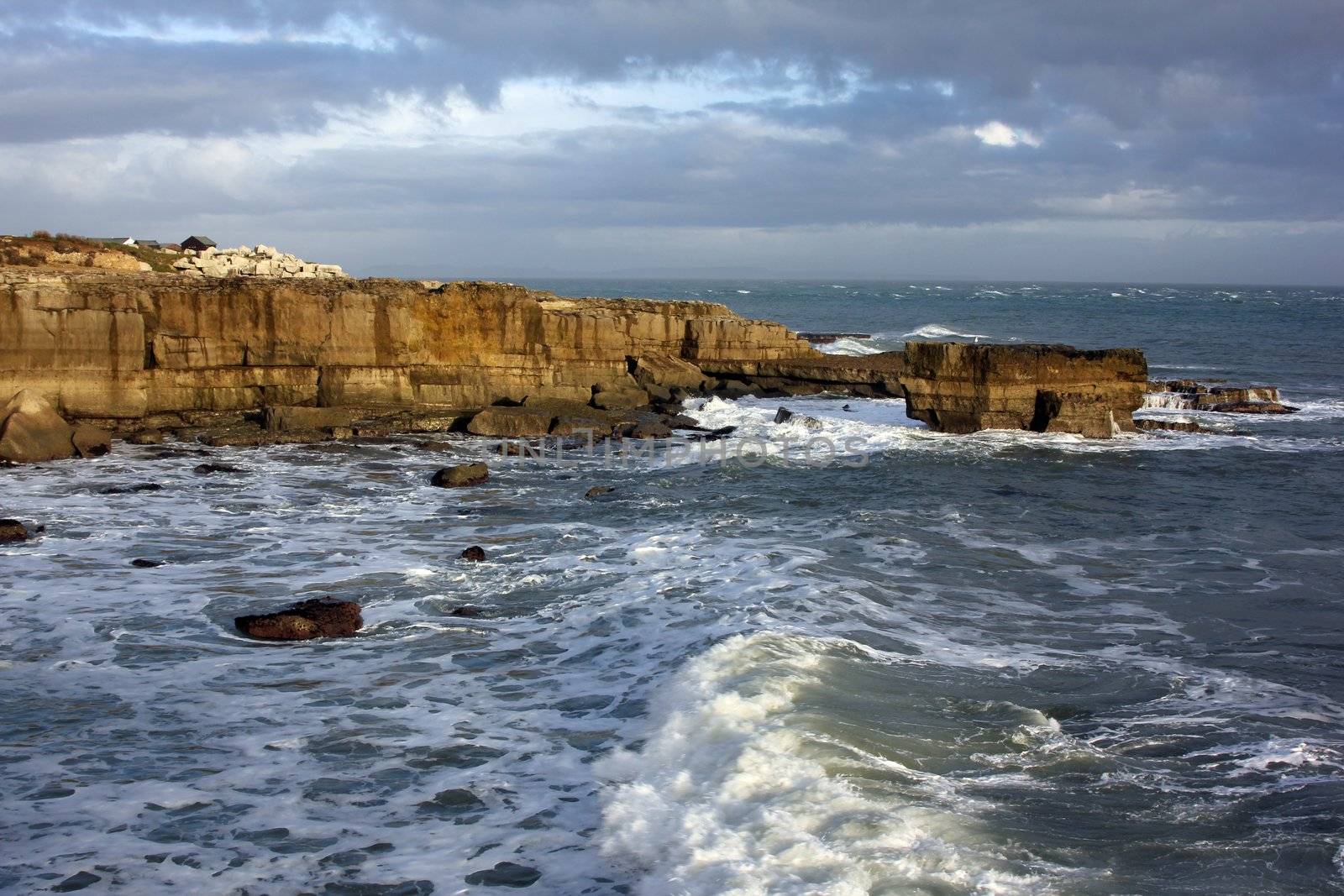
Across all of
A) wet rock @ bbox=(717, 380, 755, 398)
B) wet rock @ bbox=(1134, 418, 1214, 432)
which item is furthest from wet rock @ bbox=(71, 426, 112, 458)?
wet rock @ bbox=(1134, 418, 1214, 432)

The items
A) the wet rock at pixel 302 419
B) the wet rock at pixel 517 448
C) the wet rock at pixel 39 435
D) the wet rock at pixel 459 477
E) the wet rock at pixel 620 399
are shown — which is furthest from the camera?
the wet rock at pixel 620 399

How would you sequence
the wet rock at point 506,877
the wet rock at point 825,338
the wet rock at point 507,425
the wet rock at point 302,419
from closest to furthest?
1. the wet rock at point 506,877
2. the wet rock at point 302,419
3. the wet rock at point 507,425
4. the wet rock at point 825,338

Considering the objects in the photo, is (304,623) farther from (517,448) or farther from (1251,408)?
(1251,408)

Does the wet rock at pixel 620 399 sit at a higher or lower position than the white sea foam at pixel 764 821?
higher

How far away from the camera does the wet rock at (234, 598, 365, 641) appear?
30.2 feet

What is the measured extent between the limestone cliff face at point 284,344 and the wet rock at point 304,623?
13275 millimetres

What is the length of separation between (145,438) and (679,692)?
51.0 feet

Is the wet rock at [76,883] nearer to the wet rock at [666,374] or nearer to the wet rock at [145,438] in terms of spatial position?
the wet rock at [145,438]

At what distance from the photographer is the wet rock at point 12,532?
12.3 m

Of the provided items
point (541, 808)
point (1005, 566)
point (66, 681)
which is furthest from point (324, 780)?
point (1005, 566)

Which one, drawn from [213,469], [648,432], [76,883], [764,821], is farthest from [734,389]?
[76,883]

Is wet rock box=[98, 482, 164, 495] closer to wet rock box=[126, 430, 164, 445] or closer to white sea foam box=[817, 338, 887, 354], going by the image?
wet rock box=[126, 430, 164, 445]

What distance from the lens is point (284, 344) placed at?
2183cm

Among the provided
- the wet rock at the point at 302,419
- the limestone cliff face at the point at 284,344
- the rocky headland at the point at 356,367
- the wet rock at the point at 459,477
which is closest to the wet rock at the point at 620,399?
the rocky headland at the point at 356,367
